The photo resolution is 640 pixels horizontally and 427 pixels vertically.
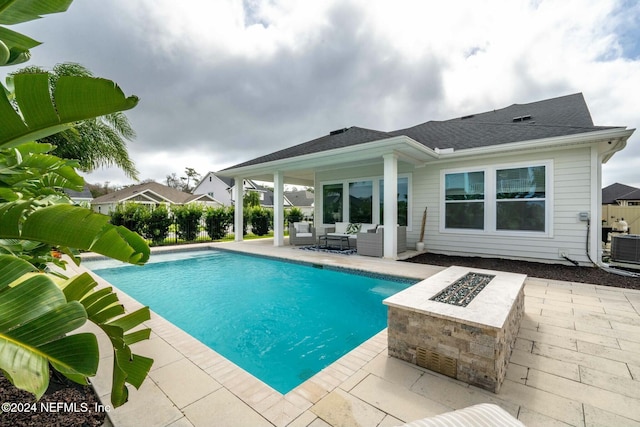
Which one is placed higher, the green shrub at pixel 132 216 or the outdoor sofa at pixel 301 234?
the green shrub at pixel 132 216

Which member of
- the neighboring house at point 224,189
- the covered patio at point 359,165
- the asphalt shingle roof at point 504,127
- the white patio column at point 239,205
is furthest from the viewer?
the neighboring house at point 224,189

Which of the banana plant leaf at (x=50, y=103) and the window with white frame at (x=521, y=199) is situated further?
the window with white frame at (x=521, y=199)

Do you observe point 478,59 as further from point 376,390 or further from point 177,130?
point 177,130

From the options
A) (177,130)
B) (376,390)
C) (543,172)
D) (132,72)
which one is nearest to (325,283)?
(376,390)

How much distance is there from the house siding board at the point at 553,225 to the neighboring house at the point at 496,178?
0.02m

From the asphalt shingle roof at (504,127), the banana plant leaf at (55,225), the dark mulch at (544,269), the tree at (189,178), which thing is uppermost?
the tree at (189,178)

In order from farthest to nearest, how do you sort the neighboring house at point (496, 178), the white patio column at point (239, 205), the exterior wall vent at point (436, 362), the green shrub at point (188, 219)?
the green shrub at point (188, 219)
the white patio column at point (239, 205)
the neighboring house at point (496, 178)
the exterior wall vent at point (436, 362)

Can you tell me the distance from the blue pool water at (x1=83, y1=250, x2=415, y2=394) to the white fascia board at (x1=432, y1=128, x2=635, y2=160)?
4515 millimetres

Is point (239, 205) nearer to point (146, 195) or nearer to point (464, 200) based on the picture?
point (464, 200)

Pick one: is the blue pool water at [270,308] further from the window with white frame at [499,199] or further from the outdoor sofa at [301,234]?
the window with white frame at [499,199]

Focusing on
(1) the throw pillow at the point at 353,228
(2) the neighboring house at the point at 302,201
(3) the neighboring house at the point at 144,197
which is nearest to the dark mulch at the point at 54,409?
(1) the throw pillow at the point at 353,228

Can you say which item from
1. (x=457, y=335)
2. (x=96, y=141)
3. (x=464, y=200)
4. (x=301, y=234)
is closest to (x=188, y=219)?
(x=96, y=141)

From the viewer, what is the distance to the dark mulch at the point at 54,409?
1795mm

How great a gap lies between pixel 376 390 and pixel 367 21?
822 cm
